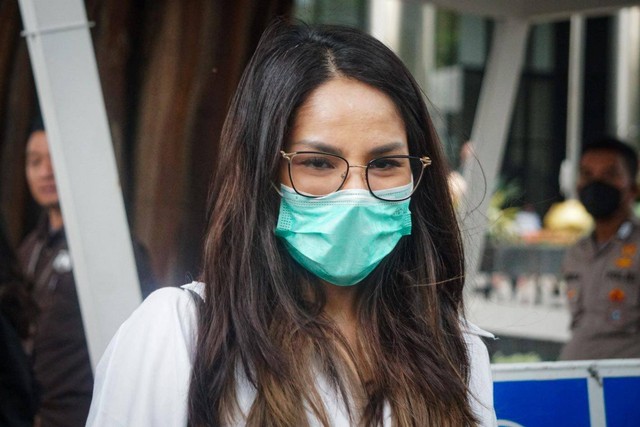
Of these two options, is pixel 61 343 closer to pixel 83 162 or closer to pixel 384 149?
pixel 83 162

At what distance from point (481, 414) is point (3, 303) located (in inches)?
86.5

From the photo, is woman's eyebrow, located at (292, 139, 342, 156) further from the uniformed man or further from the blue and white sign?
the uniformed man

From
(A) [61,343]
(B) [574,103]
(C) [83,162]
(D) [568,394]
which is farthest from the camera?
(B) [574,103]

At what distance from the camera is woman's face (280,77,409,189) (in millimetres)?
1565

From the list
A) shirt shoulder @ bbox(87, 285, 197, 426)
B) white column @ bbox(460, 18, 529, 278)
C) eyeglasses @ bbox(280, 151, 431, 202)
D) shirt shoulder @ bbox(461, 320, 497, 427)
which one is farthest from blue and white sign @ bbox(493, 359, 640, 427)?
white column @ bbox(460, 18, 529, 278)

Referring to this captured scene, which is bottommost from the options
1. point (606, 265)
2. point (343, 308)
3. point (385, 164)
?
point (606, 265)

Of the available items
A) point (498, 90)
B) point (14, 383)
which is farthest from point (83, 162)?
point (498, 90)

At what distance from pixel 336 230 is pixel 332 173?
0.12m

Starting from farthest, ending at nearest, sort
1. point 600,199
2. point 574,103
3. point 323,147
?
point 574,103
point 600,199
point 323,147

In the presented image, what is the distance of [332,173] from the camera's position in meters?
1.59

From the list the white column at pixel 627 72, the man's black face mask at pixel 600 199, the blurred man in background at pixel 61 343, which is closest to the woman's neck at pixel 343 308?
the blurred man in background at pixel 61 343

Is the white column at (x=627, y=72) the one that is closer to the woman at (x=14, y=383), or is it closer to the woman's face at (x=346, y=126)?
the woman at (x=14, y=383)

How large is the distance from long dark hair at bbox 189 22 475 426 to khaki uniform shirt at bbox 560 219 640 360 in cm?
275

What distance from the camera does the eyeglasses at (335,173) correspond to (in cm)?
157
